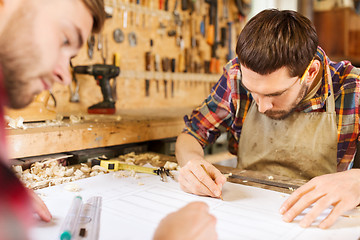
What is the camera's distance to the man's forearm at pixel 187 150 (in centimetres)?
139

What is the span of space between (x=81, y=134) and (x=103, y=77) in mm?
700

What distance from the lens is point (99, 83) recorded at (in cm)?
211

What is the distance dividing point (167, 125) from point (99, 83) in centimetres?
55

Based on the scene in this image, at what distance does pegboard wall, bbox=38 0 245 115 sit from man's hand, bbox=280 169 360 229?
1540 millimetres

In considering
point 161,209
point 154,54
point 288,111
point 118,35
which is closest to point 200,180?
point 161,209

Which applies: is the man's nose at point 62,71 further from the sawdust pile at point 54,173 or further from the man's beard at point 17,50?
the sawdust pile at point 54,173

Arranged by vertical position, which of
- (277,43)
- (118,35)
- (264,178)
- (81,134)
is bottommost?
(264,178)

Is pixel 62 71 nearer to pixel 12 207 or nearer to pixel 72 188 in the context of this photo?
pixel 12 207

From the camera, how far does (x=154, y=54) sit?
2693 mm

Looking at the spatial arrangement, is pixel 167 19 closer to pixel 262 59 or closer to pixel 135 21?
pixel 135 21

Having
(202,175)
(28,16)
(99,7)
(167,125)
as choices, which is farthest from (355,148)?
(28,16)

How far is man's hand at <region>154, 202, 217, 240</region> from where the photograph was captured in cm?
60

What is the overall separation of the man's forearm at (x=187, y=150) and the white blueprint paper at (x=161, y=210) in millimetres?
176

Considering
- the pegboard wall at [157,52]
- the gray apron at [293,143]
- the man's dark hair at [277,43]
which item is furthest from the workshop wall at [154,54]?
the man's dark hair at [277,43]
